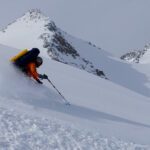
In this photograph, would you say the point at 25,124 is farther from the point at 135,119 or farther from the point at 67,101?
the point at 135,119

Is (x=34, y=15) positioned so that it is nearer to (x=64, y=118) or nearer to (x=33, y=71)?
(x=33, y=71)

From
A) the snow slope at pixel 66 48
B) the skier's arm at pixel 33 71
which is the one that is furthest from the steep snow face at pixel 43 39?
the skier's arm at pixel 33 71

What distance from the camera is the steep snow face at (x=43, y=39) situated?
105969mm

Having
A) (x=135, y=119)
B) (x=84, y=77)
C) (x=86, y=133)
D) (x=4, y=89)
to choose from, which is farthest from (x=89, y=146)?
(x=84, y=77)

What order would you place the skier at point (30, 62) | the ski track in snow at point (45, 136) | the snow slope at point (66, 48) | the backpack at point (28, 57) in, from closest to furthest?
the ski track in snow at point (45, 136), the skier at point (30, 62), the backpack at point (28, 57), the snow slope at point (66, 48)

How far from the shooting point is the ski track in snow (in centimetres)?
1548

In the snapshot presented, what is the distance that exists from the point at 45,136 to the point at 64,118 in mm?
2742

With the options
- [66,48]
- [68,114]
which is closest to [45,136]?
[68,114]

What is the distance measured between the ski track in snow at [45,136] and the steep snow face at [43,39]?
7849cm

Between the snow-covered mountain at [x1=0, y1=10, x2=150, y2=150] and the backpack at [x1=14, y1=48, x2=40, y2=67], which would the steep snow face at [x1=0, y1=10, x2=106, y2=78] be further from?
the backpack at [x1=14, y1=48, x2=40, y2=67]

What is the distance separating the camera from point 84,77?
32.5 m

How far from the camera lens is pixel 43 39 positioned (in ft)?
375

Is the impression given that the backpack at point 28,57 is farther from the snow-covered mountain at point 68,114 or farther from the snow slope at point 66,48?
the snow slope at point 66,48

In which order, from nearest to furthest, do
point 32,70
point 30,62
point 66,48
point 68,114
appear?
point 68,114 → point 32,70 → point 30,62 → point 66,48
